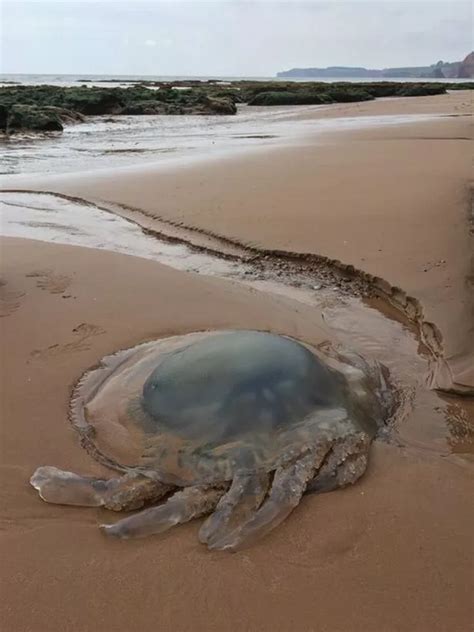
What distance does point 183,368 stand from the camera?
2.79 m

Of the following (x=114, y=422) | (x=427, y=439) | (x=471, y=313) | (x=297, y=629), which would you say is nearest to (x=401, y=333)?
(x=471, y=313)

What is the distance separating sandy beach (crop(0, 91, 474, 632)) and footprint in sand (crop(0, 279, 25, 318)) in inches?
0.7

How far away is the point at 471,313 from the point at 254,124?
16060 millimetres

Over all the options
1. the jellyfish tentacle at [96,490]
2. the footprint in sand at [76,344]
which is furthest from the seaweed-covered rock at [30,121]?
the jellyfish tentacle at [96,490]

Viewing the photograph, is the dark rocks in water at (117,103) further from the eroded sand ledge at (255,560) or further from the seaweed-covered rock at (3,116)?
the eroded sand ledge at (255,560)

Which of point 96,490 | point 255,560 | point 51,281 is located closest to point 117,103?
point 51,281

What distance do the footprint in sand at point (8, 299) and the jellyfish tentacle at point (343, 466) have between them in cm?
249

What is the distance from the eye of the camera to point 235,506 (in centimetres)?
218

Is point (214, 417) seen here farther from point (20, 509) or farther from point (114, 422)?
point (20, 509)

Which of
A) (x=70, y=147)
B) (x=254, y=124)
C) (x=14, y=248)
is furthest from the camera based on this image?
(x=254, y=124)

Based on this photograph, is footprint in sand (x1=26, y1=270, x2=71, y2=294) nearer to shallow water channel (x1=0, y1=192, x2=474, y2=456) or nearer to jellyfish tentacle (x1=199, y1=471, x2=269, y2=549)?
shallow water channel (x1=0, y1=192, x2=474, y2=456)

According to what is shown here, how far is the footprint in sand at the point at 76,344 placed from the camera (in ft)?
11.1

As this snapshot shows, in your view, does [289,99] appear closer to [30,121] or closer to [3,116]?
[3,116]

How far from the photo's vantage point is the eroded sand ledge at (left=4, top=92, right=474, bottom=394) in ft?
12.7
